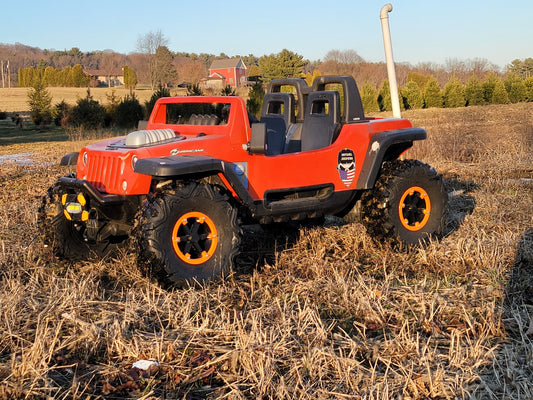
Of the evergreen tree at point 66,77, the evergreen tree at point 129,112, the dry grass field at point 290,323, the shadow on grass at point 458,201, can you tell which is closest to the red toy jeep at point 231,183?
the dry grass field at point 290,323

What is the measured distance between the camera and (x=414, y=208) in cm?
627

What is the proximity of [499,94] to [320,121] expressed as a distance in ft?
109

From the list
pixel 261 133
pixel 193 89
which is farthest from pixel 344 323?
pixel 193 89

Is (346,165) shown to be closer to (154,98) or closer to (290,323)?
(290,323)

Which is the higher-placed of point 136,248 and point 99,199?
point 99,199

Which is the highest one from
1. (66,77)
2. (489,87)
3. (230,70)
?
A: (230,70)

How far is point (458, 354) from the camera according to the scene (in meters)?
3.45

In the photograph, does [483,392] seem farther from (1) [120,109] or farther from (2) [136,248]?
(1) [120,109]

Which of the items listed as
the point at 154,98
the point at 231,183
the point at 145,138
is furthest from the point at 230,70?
the point at 231,183

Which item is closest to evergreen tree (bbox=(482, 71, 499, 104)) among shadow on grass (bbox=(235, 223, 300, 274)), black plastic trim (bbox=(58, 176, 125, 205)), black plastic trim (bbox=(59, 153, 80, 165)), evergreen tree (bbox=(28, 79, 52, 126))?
evergreen tree (bbox=(28, 79, 52, 126))

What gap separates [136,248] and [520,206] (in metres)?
5.22

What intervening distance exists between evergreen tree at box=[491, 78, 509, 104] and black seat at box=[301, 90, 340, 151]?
108 feet

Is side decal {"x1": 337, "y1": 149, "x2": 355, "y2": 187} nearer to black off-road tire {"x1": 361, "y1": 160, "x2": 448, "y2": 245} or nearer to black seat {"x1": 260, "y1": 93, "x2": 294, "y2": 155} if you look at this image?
black off-road tire {"x1": 361, "y1": 160, "x2": 448, "y2": 245}

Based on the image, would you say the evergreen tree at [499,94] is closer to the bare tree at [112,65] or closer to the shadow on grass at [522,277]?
the shadow on grass at [522,277]
